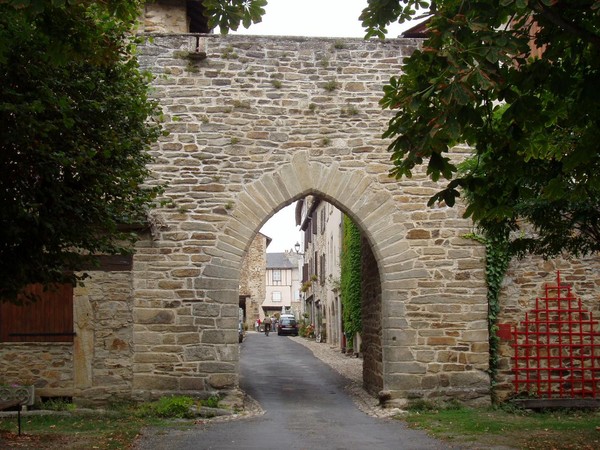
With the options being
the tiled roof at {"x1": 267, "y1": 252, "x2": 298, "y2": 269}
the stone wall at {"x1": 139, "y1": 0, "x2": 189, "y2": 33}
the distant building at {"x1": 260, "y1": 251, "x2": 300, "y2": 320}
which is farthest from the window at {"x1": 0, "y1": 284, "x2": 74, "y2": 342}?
the tiled roof at {"x1": 267, "y1": 252, "x2": 298, "y2": 269}

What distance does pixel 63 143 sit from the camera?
6.84 metres

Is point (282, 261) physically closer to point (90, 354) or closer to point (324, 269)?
point (324, 269)

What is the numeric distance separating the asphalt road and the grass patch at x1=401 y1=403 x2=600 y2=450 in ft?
1.40

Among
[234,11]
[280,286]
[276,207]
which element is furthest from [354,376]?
[280,286]

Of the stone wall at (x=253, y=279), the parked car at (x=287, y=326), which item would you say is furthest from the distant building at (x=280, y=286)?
the parked car at (x=287, y=326)

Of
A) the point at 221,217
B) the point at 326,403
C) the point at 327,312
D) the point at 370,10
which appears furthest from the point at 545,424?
the point at 327,312

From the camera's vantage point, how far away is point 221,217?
1112cm

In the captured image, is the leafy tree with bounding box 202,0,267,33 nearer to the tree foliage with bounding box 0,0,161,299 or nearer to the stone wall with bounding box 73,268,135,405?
the tree foliage with bounding box 0,0,161,299

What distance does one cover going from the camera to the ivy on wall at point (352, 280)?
18.8 metres

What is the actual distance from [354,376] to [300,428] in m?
6.63

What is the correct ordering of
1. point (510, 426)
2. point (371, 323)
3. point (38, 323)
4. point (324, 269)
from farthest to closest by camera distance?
point (324, 269) < point (371, 323) < point (38, 323) < point (510, 426)

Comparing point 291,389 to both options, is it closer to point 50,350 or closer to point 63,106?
point 50,350

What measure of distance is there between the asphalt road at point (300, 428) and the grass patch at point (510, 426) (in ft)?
1.40

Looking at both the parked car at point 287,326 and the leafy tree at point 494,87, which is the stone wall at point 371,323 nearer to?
the leafy tree at point 494,87
